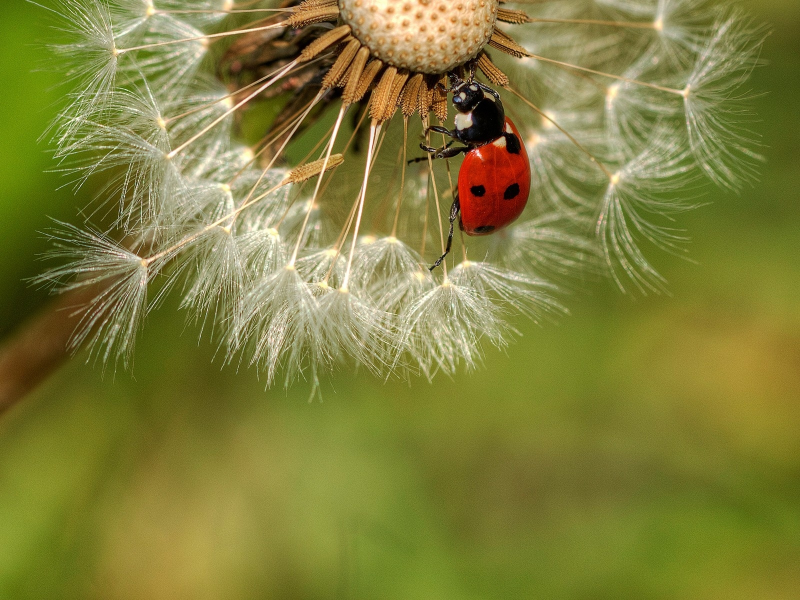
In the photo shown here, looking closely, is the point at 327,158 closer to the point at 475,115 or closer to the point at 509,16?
the point at 475,115

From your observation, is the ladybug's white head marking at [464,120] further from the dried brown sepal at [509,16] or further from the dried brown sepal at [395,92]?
the dried brown sepal at [509,16]

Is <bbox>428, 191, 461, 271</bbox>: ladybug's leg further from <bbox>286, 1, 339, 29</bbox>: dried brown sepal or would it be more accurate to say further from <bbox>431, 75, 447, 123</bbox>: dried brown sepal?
<bbox>286, 1, 339, 29</bbox>: dried brown sepal

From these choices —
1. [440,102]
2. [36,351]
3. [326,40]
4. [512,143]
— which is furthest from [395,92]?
[36,351]

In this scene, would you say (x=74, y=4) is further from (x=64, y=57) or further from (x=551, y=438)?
(x=551, y=438)

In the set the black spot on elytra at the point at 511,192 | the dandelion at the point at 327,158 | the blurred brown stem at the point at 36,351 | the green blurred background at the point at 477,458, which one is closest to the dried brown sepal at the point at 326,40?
the dandelion at the point at 327,158

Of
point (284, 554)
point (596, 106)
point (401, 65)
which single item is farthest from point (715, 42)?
point (284, 554)

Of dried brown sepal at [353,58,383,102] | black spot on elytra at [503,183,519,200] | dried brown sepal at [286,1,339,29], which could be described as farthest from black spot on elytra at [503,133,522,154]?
dried brown sepal at [286,1,339,29]
